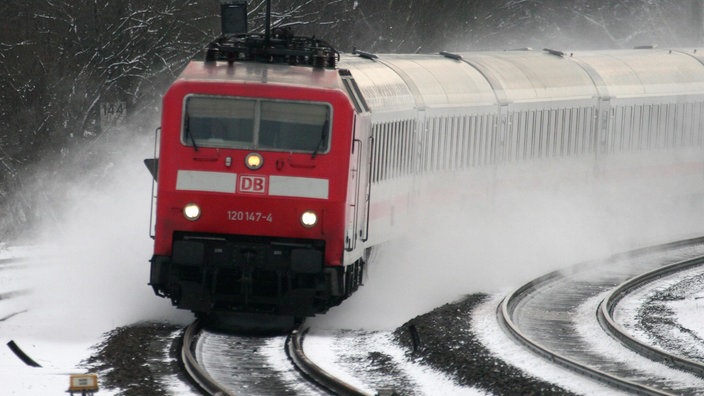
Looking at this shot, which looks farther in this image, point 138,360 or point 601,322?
point 601,322

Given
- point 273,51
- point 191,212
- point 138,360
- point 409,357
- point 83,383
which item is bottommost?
point 409,357

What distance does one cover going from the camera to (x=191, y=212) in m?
15.2

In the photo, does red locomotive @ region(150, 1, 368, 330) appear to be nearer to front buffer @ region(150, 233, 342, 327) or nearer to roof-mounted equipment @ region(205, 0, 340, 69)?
front buffer @ region(150, 233, 342, 327)

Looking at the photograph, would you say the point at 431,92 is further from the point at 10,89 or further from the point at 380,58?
the point at 10,89

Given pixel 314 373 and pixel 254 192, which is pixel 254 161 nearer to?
pixel 254 192

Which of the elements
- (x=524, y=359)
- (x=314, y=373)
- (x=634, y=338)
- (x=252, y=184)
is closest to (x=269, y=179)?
(x=252, y=184)

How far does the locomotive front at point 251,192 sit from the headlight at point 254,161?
10 millimetres

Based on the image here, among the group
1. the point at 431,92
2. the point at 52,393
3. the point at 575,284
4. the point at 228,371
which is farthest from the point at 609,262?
the point at 52,393

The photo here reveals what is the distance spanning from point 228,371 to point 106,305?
4.93 metres

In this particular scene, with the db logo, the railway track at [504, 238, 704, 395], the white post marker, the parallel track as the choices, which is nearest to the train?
the db logo

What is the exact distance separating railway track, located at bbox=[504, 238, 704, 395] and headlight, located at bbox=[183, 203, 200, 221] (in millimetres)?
3532

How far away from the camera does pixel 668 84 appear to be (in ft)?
101

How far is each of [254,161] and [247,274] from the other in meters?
1.15

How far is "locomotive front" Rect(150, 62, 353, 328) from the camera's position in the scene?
15188 millimetres
